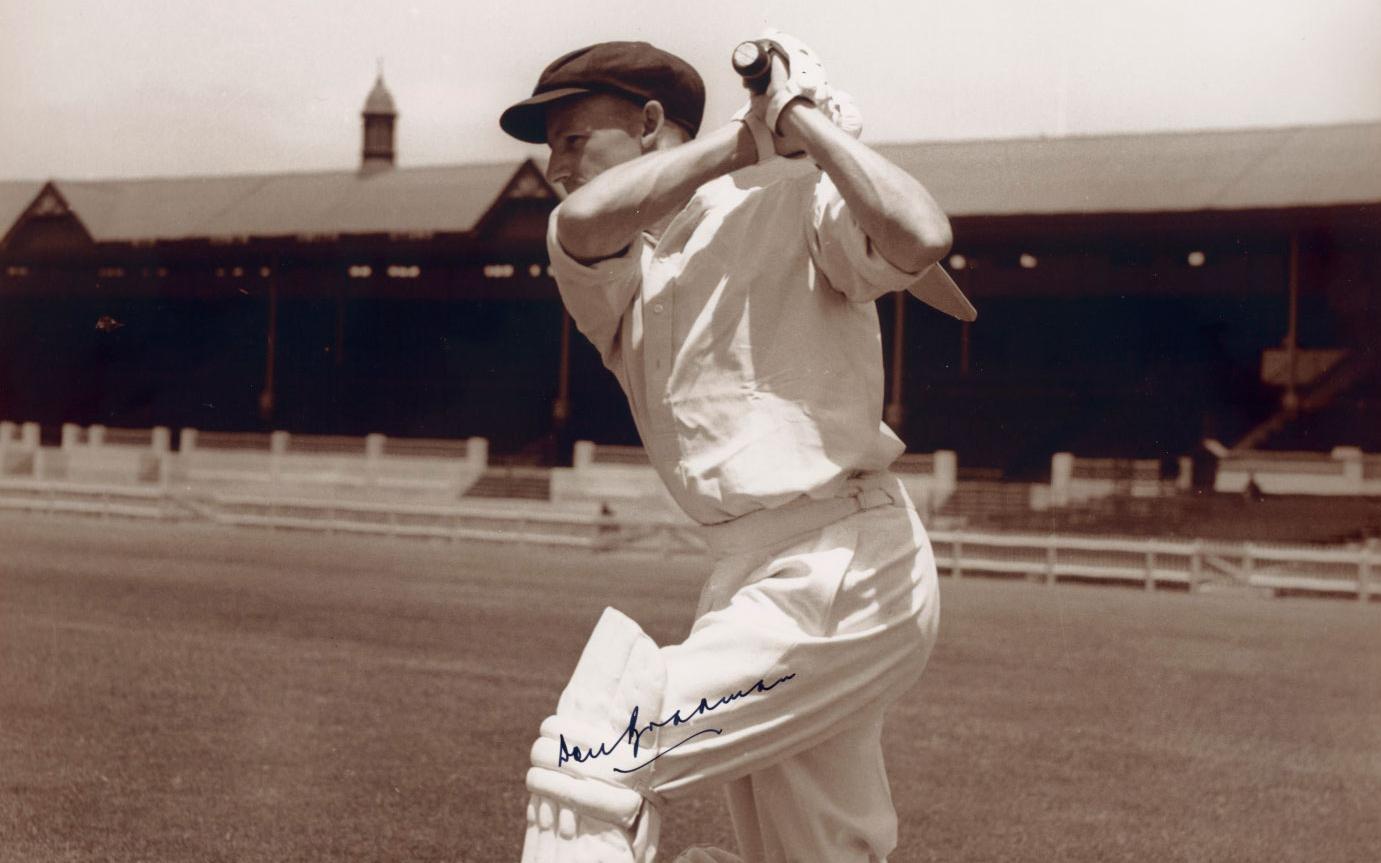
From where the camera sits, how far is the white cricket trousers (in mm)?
2424

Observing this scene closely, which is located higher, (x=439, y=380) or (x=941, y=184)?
(x=941, y=184)

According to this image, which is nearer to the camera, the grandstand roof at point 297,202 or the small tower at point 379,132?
the grandstand roof at point 297,202

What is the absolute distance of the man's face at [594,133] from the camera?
275cm

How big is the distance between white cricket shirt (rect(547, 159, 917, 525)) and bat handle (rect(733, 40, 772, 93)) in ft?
0.75

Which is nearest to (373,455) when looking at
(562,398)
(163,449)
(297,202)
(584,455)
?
(562,398)

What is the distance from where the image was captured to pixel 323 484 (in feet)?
108

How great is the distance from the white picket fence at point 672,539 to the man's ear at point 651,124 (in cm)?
2039

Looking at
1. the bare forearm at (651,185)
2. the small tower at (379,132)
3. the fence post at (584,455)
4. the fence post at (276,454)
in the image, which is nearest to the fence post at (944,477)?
the fence post at (584,455)

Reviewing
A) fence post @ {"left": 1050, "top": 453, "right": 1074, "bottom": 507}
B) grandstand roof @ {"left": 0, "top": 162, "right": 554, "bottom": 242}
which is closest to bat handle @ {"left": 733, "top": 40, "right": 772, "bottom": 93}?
fence post @ {"left": 1050, "top": 453, "right": 1074, "bottom": 507}

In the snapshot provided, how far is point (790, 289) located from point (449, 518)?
25574 millimetres

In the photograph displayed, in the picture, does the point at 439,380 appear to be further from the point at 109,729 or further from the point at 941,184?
the point at 109,729

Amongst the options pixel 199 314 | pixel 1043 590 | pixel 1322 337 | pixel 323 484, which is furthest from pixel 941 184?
pixel 199 314

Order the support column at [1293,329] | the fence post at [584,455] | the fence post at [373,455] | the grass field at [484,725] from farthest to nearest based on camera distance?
the fence post at [373,455]
the fence post at [584,455]
the support column at [1293,329]
the grass field at [484,725]

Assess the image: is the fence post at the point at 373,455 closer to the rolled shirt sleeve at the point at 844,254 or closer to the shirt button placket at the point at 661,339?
the shirt button placket at the point at 661,339
